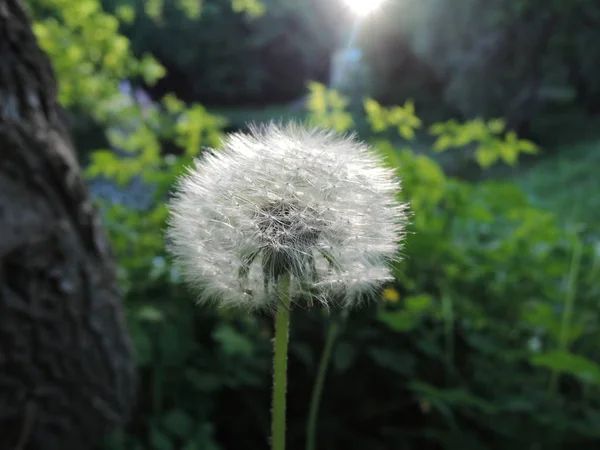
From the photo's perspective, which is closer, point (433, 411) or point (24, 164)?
point (24, 164)

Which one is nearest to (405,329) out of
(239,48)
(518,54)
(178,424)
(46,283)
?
(178,424)

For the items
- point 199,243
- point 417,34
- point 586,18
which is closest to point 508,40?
point 586,18

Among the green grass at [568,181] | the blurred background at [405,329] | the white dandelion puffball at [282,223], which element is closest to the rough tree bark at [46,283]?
the blurred background at [405,329]

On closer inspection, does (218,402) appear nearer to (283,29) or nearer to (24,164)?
(24,164)

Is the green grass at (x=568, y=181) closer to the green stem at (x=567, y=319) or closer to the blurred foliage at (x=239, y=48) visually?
the green stem at (x=567, y=319)

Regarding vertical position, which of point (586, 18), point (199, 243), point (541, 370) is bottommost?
point (199, 243)

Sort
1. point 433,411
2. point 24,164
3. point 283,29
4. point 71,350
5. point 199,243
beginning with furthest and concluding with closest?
point 283,29, point 433,411, point 71,350, point 24,164, point 199,243

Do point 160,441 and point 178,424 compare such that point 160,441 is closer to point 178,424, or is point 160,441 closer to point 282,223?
point 178,424
